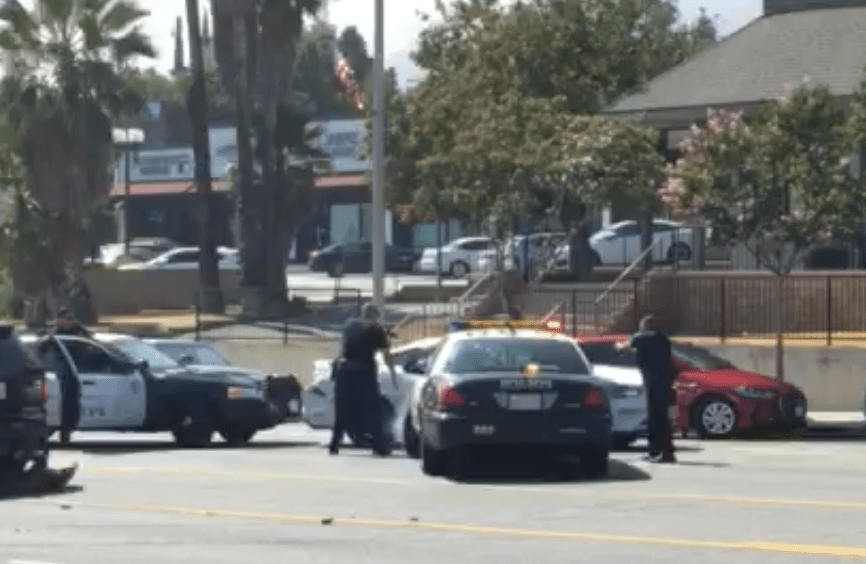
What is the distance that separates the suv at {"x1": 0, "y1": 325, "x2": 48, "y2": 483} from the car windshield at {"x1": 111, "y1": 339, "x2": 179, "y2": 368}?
745 centimetres

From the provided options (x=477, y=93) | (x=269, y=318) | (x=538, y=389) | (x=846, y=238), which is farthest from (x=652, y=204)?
(x=538, y=389)

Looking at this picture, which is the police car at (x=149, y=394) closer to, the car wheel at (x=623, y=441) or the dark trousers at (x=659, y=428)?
the car wheel at (x=623, y=441)

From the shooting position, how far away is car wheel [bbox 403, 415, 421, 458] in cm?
2456

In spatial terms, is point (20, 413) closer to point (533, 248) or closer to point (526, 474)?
point (526, 474)

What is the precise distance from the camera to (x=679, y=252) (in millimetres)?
47344

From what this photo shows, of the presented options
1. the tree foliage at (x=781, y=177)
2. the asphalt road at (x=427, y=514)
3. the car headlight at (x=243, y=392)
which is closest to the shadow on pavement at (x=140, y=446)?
the car headlight at (x=243, y=392)

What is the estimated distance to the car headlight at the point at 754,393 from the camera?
30.2 metres

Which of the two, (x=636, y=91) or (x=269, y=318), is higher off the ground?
(x=636, y=91)

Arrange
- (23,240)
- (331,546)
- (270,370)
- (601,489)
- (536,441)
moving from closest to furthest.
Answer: (331,546), (601,489), (536,441), (270,370), (23,240)

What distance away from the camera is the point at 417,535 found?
1620cm

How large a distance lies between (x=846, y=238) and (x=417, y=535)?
21618 millimetres

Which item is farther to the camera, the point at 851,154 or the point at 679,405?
the point at 851,154

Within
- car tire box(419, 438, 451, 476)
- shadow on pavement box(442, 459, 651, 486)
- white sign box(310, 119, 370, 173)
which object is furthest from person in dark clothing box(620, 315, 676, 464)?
white sign box(310, 119, 370, 173)

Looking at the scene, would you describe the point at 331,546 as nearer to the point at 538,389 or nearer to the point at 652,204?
the point at 538,389
